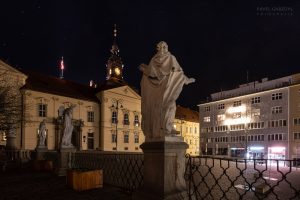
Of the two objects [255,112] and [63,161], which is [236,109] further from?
[63,161]

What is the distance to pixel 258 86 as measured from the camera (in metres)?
53.4

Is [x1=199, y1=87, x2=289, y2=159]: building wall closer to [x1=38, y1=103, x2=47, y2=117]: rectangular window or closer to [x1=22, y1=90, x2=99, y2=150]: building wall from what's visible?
[x1=22, y1=90, x2=99, y2=150]: building wall

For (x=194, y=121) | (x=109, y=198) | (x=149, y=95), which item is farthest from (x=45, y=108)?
(x=194, y=121)

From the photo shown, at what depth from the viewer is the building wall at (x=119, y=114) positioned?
46469mm

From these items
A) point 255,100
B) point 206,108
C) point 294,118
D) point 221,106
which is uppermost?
point 255,100

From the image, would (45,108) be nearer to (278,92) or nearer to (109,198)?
(109,198)

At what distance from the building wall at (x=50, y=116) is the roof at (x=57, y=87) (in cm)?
64

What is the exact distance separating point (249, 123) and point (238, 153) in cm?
611

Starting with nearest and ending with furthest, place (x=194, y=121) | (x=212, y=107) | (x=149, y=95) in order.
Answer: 1. (x=149, y=95)
2. (x=212, y=107)
3. (x=194, y=121)

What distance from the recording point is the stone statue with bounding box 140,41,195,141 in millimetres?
4684

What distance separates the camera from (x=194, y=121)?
2901 inches

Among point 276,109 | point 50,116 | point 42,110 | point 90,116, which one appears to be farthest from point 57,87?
point 276,109

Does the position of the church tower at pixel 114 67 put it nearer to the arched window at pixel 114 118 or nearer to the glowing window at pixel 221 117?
the arched window at pixel 114 118

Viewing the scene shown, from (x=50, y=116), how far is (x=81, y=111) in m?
5.50
